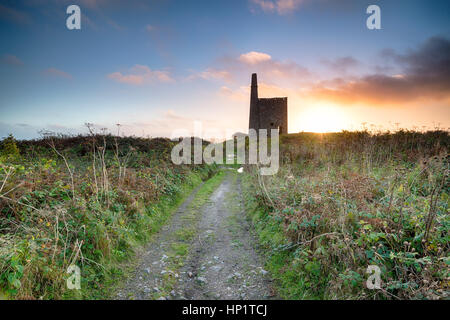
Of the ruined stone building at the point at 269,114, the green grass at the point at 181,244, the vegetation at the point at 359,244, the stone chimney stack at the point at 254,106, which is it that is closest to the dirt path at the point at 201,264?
the green grass at the point at 181,244

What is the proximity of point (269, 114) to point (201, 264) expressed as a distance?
113 feet

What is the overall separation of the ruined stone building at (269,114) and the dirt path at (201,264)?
98.4 feet

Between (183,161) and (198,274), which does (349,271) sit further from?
(183,161)

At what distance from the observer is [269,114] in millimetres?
37562

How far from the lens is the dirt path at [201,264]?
4216 millimetres

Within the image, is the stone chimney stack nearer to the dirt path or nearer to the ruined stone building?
the ruined stone building

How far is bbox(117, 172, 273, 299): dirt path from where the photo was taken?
4.22 m

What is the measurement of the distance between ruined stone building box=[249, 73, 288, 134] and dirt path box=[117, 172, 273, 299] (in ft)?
98.4

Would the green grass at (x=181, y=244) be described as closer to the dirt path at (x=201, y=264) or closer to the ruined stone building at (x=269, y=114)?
the dirt path at (x=201, y=264)

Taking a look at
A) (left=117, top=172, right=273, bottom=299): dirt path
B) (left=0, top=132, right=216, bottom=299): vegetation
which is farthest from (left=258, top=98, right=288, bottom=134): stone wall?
(left=0, top=132, right=216, bottom=299): vegetation

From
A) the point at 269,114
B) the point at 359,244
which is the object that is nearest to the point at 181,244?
the point at 359,244

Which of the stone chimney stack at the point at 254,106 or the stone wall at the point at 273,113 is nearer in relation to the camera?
the stone chimney stack at the point at 254,106

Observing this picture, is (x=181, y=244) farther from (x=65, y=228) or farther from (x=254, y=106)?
(x=254, y=106)

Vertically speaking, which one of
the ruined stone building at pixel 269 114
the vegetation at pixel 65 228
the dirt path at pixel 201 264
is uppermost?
the ruined stone building at pixel 269 114
